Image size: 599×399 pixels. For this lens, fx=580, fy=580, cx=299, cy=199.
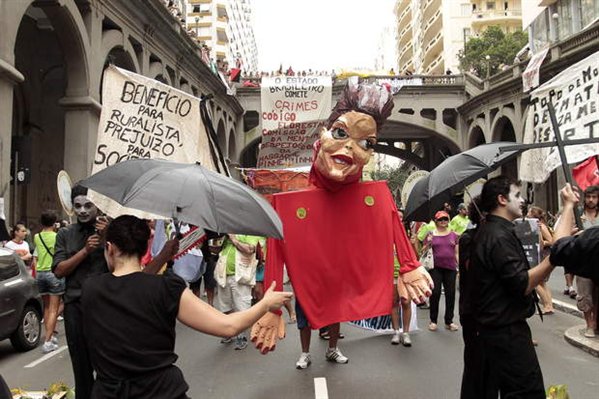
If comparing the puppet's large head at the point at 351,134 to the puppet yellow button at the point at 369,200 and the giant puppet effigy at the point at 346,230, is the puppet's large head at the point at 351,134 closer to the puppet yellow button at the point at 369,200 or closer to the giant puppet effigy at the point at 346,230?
the giant puppet effigy at the point at 346,230

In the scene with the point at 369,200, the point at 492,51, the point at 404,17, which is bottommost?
the point at 369,200

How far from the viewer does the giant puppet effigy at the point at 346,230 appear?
5.33m

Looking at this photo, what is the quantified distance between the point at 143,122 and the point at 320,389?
314 cm

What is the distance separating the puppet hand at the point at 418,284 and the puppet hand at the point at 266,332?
4.02 feet

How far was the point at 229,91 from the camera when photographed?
2823cm

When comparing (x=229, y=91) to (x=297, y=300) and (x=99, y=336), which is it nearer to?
(x=297, y=300)

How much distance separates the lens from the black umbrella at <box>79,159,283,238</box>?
300 centimetres

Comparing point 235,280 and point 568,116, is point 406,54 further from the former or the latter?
point 568,116

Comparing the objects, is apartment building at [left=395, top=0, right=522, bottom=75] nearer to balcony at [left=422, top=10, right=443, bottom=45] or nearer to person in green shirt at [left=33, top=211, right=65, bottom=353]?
balcony at [left=422, top=10, right=443, bottom=45]

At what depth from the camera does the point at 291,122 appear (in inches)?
396

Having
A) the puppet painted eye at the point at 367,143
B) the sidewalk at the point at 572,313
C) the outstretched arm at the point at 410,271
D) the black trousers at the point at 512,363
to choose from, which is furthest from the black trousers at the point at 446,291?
the black trousers at the point at 512,363

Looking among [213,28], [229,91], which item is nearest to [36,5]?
[229,91]

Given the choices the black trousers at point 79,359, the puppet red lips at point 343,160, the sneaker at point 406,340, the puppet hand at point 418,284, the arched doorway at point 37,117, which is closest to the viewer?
the black trousers at point 79,359

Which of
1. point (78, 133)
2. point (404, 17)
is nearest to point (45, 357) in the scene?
point (78, 133)
